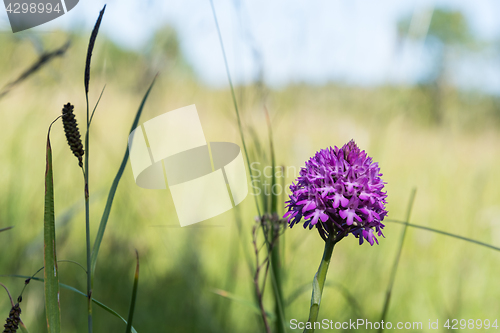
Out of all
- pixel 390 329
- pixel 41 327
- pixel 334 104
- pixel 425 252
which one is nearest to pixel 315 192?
pixel 41 327

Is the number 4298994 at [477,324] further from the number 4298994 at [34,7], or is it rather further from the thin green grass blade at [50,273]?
the number 4298994 at [34,7]

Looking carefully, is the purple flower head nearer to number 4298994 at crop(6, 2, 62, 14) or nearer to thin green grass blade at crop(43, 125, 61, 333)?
thin green grass blade at crop(43, 125, 61, 333)

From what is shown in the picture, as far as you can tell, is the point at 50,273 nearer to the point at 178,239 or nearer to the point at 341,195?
the point at 341,195

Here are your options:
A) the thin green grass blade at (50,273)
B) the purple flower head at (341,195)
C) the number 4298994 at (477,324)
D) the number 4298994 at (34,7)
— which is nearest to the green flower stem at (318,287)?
the purple flower head at (341,195)

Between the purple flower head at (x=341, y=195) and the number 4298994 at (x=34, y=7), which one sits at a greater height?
the number 4298994 at (x=34, y=7)

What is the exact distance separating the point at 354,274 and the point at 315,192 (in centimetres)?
150

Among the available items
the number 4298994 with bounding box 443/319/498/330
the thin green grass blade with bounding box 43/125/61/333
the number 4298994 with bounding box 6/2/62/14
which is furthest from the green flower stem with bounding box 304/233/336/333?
the number 4298994 with bounding box 443/319/498/330

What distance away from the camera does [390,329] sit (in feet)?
5.23

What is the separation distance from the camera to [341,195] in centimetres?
60

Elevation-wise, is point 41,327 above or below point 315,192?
below

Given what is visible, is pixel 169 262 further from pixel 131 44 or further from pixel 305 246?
pixel 131 44

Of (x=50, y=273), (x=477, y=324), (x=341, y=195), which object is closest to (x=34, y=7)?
(x=50, y=273)

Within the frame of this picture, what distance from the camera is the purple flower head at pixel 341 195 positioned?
0.60m

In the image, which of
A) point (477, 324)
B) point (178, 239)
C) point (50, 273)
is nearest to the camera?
point (50, 273)
